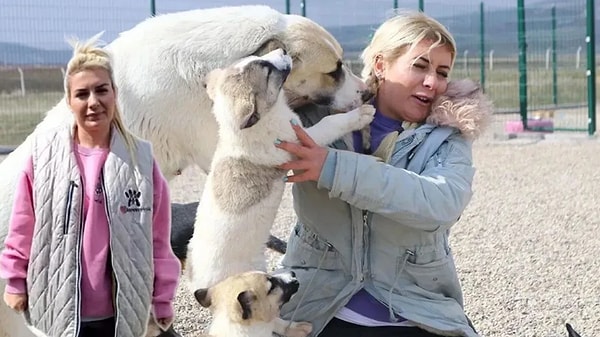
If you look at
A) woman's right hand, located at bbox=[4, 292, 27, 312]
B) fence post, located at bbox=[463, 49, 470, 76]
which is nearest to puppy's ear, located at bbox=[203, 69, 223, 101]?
woman's right hand, located at bbox=[4, 292, 27, 312]

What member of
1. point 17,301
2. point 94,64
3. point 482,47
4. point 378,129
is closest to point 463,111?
point 378,129

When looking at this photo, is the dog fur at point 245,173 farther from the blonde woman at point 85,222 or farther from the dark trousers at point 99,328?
the dark trousers at point 99,328

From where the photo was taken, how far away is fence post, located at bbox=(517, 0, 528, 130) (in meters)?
15.9

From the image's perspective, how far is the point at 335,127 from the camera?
3.13m

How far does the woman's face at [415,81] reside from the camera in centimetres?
328

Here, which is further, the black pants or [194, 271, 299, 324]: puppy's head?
the black pants

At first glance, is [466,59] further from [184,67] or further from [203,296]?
[184,67]

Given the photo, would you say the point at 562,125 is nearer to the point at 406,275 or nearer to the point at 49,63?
the point at 49,63

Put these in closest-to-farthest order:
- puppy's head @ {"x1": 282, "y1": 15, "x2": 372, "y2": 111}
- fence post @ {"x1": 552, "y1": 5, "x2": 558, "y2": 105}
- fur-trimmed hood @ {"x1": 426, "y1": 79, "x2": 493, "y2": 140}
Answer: puppy's head @ {"x1": 282, "y1": 15, "x2": 372, "y2": 111} → fur-trimmed hood @ {"x1": 426, "y1": 79, "x2": 493, "y2": 140} → fence post @ {"x1": 552, "y1": 5, "x2": 558, "y2": 105}

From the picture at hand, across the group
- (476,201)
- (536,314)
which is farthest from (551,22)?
(536,314)

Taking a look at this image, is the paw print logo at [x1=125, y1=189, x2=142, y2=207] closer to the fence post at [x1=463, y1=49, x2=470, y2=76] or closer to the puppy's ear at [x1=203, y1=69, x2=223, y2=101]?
the puppy's ear at [x1=203, y1=69, x2=223, y2=101]

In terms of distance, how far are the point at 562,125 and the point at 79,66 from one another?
47.3 ft

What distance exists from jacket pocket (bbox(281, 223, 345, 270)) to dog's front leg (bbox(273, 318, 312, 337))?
0.23m

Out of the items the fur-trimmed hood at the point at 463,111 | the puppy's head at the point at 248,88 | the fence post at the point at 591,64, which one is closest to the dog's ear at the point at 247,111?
the puppy's head at the point at 248,88
